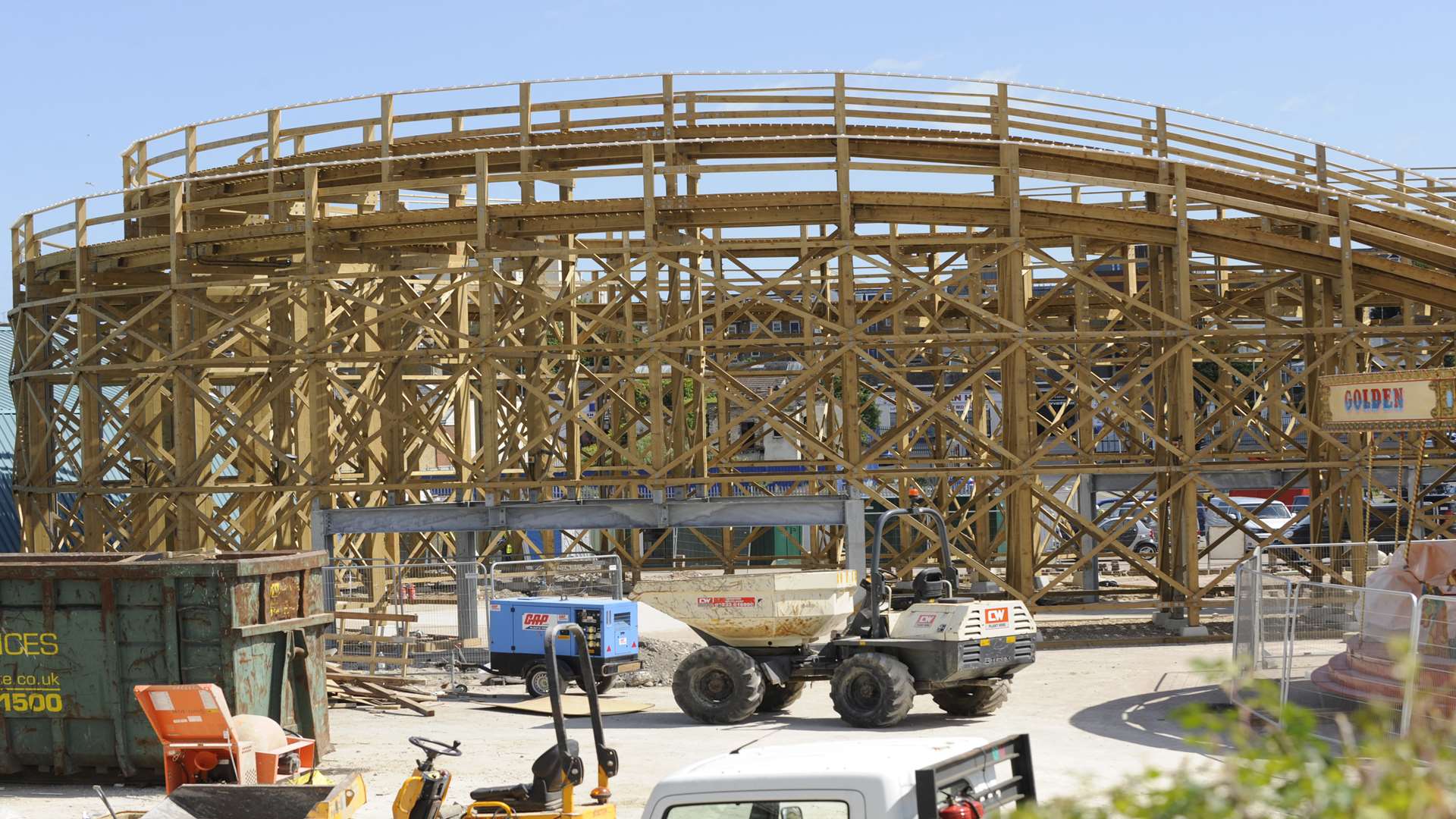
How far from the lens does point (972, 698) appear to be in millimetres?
16953

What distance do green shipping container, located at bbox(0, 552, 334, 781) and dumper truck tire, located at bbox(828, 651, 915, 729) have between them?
5657mm

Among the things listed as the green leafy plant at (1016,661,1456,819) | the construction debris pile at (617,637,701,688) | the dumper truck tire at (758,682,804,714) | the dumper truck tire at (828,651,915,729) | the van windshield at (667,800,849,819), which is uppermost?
the green leafy plant at (1016,661,1456,819)

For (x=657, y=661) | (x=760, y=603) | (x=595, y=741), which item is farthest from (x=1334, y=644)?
(x=595, y=741)

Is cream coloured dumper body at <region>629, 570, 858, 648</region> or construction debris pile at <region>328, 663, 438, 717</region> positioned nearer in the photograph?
cream coloured dumper body at <region>629, 570, 858, 648</region>

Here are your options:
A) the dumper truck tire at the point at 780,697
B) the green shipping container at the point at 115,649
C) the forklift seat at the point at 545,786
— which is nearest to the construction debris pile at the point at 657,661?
the dumper truck tire at the point at 780,697

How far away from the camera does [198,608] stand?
45.2ft

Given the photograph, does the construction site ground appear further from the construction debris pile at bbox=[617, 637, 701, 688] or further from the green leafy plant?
the green leafy plant

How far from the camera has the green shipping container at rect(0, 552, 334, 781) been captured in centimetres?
1373

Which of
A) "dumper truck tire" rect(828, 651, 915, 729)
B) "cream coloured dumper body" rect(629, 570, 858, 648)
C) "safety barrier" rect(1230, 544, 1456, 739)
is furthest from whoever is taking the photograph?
"cream coloured dumper body" rect(629, 570, 858, 648)

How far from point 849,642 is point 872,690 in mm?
589

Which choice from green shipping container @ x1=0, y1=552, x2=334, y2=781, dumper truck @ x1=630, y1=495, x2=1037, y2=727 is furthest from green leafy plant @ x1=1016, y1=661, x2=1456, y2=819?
dumper truck @ x1=630, y1=495, x2=1037, y2=727

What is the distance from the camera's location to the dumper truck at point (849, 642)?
1593cm

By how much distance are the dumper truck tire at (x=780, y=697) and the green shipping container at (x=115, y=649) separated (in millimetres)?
5712

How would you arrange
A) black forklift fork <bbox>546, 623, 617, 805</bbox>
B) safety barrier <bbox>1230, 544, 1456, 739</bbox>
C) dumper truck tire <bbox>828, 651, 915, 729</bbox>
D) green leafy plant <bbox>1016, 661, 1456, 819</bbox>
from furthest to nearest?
dumper truck tire <bbox>828, 651, 915, 729</bbox> < safety barrier <bbox>1230, 544, 1456, 739</bbox> < black forklift fork <bbox>546, 623, 617, 805</bbox> < green leafy plant <bbox>1016, 661, 1456, 819</bbox>
